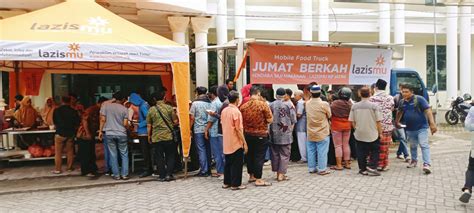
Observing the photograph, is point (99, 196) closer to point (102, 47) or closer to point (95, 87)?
point (102, 47)

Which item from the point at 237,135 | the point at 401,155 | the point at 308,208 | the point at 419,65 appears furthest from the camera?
the point at 419,65

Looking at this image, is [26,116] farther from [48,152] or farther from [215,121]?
[215,121]

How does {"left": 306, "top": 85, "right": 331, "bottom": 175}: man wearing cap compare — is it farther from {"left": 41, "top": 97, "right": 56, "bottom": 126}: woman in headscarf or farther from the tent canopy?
{"left": 41, "top": 97, "right": 56, "bottom": 126}: woman in headscarf

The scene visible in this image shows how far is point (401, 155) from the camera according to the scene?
8.91 metres

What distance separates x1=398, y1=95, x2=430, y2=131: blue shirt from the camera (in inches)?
284

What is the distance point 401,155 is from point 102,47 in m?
6.67

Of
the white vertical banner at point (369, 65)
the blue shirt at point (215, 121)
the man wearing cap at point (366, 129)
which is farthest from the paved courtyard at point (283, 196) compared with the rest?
the white vertical banner at point (369, 65)

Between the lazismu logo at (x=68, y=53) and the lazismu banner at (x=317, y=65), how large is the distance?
3.34m

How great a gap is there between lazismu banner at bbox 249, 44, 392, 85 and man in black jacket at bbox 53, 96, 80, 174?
3.62 m

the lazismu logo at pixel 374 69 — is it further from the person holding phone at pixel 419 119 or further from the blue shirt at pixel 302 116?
the person holding phone at pixel 419 119

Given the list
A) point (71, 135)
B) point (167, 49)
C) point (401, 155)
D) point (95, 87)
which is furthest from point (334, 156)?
point (95, 87)

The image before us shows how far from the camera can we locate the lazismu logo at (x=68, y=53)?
6512mm

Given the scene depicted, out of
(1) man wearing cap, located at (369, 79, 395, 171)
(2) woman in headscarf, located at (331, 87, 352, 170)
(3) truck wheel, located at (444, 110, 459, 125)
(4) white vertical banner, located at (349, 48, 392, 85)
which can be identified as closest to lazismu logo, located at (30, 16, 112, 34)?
(2) woman in headscarf, located at (331, 87, 352, 170)

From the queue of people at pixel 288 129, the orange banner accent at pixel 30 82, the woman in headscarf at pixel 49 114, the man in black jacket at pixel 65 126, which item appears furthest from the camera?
the orange banner accent at pixel 30 82
